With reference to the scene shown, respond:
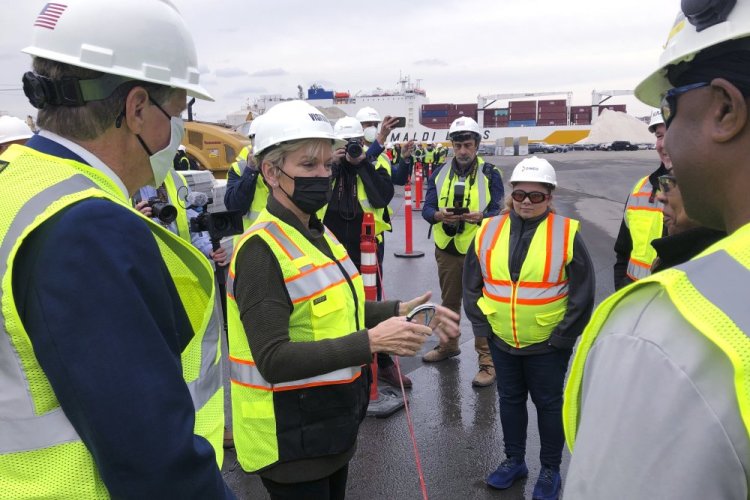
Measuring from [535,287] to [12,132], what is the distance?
16.4ft

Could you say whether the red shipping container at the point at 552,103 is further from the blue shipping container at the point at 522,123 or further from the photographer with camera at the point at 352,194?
the photographer with camera at the point at 352,194

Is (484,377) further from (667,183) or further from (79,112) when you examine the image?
(79,112)

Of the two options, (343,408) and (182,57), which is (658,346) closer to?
(182,57)

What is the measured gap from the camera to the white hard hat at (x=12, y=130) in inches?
191

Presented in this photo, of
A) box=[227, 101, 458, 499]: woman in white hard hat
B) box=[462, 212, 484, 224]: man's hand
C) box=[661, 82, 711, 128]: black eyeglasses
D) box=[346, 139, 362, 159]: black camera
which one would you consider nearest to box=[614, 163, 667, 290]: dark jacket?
box=[462, 212, 484, 224]: man's hand

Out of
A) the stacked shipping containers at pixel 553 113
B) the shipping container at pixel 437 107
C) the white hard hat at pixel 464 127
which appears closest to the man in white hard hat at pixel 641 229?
the white hard hat at pixel 464 127

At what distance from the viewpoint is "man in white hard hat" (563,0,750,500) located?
64 centimetres

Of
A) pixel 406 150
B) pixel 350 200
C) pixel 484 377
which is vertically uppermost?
pixel 406 150

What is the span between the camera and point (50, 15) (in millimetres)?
Result: 1362

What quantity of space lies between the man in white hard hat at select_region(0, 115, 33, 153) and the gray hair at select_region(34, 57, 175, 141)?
4302 millimetres

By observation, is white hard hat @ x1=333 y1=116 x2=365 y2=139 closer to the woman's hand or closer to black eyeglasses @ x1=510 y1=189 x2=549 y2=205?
black eyeglasses @ x1=510 y1=189 x2=549 y2=205

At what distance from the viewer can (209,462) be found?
1.21 meters

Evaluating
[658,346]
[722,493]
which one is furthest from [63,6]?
[722,493]

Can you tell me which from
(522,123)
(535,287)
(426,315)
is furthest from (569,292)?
(522,123)
